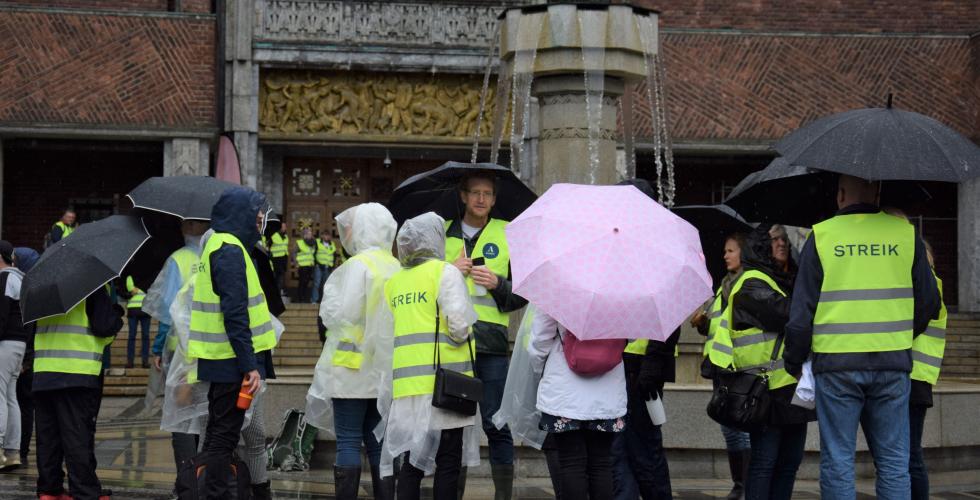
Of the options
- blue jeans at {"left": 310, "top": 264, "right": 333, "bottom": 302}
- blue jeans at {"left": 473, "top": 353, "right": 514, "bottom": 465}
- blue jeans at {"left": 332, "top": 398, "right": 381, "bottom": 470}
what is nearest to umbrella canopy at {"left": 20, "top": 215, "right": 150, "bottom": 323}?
blue jeans at {"left": 332, "top": 398, "right": 381, "bottom": 470}

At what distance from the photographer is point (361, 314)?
775 cm

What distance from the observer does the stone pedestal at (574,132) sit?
37.8 feet

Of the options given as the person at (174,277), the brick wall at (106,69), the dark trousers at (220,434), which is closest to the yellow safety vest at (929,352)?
the dark trousers at (220,434)

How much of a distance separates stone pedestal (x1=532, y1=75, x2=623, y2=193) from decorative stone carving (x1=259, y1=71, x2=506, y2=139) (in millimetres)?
16312

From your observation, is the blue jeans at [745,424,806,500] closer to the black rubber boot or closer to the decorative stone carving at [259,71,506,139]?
the black rubber boot

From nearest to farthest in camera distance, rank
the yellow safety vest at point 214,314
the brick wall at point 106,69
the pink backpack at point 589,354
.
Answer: the pink backpack at point 589,354 < the yellow safety vest at point 214,314 < the brick wall at point 106,69

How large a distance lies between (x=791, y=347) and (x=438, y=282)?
6.04 feet

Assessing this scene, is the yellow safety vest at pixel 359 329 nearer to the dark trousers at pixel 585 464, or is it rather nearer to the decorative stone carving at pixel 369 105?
the dark trousers at pixel 585 464

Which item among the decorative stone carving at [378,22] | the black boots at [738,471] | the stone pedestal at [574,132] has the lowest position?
the black boots at [738,471]

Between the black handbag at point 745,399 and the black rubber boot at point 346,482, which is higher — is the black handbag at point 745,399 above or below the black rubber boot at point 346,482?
above

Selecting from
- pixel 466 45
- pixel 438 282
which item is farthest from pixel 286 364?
pixel 438 282

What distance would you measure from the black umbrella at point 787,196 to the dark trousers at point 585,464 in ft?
5.18

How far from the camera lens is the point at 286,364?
69.8 feet

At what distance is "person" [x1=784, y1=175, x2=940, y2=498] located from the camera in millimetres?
6152
